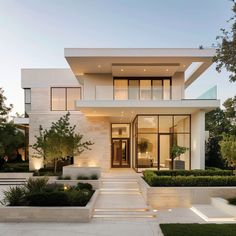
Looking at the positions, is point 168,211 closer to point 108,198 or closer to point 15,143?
point 108,198

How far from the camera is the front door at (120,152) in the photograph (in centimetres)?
2294

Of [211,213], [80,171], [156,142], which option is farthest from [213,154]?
[211,213]

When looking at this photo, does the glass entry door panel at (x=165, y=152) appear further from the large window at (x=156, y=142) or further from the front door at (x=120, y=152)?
the front door at (x=120, y=152)

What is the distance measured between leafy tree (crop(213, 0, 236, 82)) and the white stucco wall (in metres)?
10.6

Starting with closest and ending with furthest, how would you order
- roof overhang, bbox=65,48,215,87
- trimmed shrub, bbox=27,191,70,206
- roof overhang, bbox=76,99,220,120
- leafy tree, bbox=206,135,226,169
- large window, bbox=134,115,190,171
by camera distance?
trimmed shrub, bbox=27,191,70,206
roof overhang, bbox=76,99,220,120
roof overhang, bbox=65,48,215,87
large window, bbox=134,115,190,171
leafy tree, bbox=206,135,226,169

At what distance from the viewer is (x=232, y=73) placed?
7.02 metres

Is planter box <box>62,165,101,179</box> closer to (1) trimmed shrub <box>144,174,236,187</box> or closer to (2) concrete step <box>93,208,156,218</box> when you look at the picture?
(1) trimmed shrub <box>144,174,236,187</box>

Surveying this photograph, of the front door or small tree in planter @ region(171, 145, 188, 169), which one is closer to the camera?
small tree in planter @ region(171, 145, 188, 169)

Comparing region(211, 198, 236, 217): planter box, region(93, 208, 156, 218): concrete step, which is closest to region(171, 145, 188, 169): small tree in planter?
region(211, 198, 236, 217): planter box

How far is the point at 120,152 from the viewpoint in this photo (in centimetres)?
2298

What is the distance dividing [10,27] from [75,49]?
Result: 6.64 meters

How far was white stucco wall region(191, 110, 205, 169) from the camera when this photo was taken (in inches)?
676

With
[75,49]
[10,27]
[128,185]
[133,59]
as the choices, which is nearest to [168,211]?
[128,185]

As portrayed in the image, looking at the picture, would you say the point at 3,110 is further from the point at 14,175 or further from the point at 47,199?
the point at 47,199
